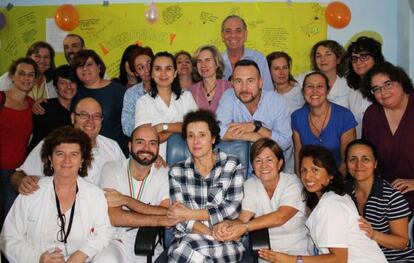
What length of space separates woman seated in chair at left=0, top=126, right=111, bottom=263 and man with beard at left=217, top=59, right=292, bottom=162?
1.11 metres

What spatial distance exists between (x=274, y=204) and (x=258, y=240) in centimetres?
43

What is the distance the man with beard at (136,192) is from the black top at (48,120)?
99 centimetres

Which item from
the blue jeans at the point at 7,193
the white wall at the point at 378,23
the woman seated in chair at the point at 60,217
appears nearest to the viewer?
the woman seated in chair at the point at 60,217

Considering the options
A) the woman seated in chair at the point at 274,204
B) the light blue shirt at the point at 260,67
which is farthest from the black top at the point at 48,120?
the woman seated in chair at the point at 274,204

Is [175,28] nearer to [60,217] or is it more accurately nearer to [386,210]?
[60,217]

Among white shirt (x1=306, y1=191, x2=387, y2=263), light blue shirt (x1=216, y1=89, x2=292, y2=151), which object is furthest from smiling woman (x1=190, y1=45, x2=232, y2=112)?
white shirt (x1=306, y1=191, x2=387, y2=263)

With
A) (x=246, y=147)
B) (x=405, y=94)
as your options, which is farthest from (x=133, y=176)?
(x=405, y=94)

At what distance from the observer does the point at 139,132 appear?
3.01 meters

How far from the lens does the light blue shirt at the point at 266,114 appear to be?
3445 millimetres

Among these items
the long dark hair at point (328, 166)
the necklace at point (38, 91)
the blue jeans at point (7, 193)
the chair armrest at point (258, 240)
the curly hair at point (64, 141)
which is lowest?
the chair armrest at point (258, 240)

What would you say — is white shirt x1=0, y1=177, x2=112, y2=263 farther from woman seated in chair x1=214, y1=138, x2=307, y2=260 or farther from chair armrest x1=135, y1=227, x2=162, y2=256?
woman seated in chair x1=214, y1=138, x2=307, y2=260

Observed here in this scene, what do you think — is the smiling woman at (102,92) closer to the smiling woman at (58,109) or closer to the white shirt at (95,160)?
the smiling woman at (58,109)

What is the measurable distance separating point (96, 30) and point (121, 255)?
11.9 feet

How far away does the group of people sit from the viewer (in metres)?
2.63
